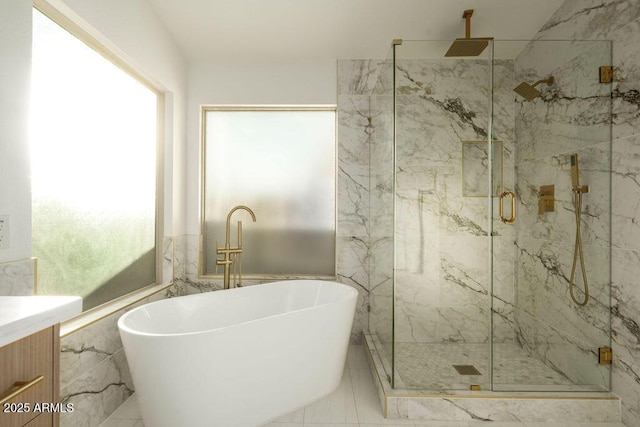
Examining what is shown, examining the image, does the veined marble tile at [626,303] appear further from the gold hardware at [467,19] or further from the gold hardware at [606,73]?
the gold hardware at [467,19]

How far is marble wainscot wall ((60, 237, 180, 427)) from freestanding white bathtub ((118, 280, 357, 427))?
220 millimetres

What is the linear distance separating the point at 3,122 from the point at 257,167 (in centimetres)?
209

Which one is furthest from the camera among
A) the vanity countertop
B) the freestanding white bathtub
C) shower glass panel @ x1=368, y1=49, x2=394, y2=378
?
shower glass panel @ x1=368, y1=49, x2=394, y2=378

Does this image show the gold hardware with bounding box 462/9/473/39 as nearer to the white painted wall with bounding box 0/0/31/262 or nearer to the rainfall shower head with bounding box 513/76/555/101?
the rainfall shower head with bounding box 513/76/555/101

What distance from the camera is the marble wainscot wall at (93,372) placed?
1748mm

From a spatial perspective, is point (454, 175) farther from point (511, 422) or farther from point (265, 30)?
point (265, 30)

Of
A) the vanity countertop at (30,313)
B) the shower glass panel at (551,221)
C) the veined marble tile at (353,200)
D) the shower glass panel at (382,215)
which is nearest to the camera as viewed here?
the vanity countertop at (30,313)

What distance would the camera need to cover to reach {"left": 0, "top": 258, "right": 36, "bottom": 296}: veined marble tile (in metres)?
1.32

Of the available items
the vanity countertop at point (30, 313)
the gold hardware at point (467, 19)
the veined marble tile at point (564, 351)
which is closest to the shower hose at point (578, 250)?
the veined marble tile at point (564, 351)

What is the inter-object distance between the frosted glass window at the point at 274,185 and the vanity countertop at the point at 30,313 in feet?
7.82

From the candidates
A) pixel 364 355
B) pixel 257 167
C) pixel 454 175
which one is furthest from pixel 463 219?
pixel 257 167

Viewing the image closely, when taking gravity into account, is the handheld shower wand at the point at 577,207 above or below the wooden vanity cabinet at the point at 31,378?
above

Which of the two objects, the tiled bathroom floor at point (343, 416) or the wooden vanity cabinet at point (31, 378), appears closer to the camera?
the wooden vanity cabinet at point (31, 378)

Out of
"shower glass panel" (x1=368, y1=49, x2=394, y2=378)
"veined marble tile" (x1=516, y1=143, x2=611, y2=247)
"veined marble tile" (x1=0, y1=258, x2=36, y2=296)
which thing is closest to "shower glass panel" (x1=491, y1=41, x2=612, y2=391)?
"veined marble tile" (x1=516, y1=143, x2=611, y2=247)
